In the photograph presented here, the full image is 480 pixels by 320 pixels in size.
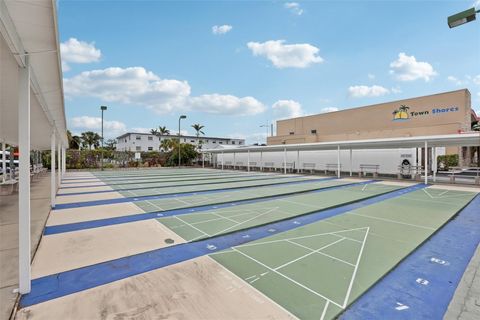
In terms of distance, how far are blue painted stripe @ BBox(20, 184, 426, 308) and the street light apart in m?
5.04

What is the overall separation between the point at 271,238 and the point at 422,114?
34339mm

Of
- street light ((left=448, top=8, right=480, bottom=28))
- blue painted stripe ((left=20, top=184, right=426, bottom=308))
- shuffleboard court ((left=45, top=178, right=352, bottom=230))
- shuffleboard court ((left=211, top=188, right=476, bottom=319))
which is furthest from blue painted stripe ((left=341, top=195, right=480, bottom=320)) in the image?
shuffleboard court ((left=45, top=178, right=352, bottom=230))

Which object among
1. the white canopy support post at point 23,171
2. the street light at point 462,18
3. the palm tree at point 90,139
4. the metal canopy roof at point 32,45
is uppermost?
the palm tree at point 90,139

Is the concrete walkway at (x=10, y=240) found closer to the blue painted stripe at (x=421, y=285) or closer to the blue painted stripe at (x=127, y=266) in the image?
the blue painted stripe at (x=127, y=266)

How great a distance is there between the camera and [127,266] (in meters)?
4.02

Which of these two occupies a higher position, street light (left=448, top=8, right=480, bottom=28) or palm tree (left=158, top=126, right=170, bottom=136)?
palm tree (left=158, top=126, right=170, bottom=136)

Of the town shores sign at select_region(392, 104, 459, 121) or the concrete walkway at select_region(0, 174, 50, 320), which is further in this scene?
the town shores sign at select_region(392, 104, 459, 121)

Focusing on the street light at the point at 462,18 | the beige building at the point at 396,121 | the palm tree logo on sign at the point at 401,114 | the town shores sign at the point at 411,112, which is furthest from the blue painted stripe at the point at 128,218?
the palm tree logo on sign at the point at 401,114

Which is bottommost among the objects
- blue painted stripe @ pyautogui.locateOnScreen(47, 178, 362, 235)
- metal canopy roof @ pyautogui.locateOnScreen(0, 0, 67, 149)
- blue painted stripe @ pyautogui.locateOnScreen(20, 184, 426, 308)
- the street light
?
blue painted stripe @ pyautogui.locateOnScreen(20, 184, 426, 308)

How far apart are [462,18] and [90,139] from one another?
64809 millimetres

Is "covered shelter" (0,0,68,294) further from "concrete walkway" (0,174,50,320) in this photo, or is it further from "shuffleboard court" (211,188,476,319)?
"shuffleboard court" (211,188,476,319)

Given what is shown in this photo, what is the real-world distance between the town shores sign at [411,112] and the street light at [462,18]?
105 ft

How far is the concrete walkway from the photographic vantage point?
3.08m

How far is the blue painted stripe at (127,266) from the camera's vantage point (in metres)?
3.31
